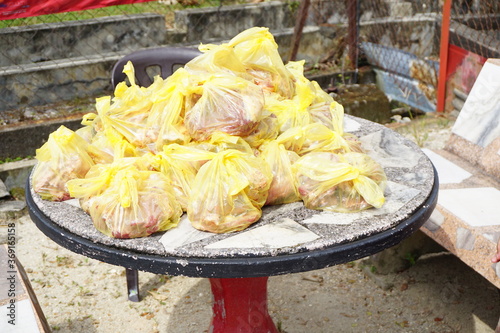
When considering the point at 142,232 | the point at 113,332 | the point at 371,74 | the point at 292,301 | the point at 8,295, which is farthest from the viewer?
the point at 371,74

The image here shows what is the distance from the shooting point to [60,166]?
2.45 m

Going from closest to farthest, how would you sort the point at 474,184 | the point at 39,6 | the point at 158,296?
1. the point at 474,184
2. the point at 158,296
3. the point at 39,6

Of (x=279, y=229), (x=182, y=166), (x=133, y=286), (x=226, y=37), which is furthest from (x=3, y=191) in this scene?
(x=279, y=229)

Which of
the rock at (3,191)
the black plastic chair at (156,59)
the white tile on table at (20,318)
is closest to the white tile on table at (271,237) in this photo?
the white tile on table at (20,318)

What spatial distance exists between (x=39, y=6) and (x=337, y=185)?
13.9 feet

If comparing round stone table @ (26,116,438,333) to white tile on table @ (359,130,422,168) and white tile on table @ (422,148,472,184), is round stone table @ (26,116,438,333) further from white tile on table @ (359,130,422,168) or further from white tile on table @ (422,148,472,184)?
white tile on table @ (422,148,472,184)

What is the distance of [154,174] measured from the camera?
7.45 feet

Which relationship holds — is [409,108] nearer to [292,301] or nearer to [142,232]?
[292,301]

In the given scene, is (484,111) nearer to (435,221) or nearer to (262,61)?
(435,221)

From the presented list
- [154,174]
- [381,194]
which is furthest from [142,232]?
[381,194]

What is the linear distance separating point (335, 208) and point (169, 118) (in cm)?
72

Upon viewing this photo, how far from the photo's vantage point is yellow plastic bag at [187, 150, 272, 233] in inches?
83.9

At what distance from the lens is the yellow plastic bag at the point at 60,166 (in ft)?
7.99

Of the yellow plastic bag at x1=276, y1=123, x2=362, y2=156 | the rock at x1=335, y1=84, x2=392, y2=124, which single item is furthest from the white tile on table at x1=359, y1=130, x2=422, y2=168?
the rock at x1=335, y1=84, x2=392, y2=124
